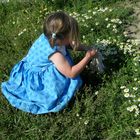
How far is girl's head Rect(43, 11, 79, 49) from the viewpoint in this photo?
4074 mm

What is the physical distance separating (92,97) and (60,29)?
716 millimetres

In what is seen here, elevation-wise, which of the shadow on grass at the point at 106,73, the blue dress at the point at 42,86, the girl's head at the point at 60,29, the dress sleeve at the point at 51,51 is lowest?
the shadow on grass at the point at 106,73

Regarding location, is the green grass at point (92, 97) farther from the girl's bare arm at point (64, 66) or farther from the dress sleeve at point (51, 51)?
the dress sleeve at point (51, 51)

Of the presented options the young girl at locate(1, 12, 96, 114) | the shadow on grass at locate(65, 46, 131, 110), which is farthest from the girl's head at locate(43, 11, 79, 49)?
the shadow on grass at locate(65, 46, 131, 110)

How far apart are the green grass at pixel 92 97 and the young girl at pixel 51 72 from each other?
89 millimetres

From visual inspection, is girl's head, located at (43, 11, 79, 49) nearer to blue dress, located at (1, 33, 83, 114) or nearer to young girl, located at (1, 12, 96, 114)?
young girl, located at (1, 12, 96, 114)

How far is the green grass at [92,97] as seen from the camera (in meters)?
4.09

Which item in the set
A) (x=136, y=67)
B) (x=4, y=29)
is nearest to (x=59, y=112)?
(x=136, y=67)

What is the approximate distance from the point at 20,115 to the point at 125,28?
5.78 feet

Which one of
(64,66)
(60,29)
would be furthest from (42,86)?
(60,29)

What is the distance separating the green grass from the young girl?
9cm

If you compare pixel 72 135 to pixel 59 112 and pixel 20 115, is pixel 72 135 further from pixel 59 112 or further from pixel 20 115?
pixel 20 115

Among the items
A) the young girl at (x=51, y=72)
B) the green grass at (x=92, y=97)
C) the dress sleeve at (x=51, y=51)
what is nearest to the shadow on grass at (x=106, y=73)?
the green grass at (x=92, y=97)

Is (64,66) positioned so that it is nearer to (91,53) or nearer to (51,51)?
(51,51)
